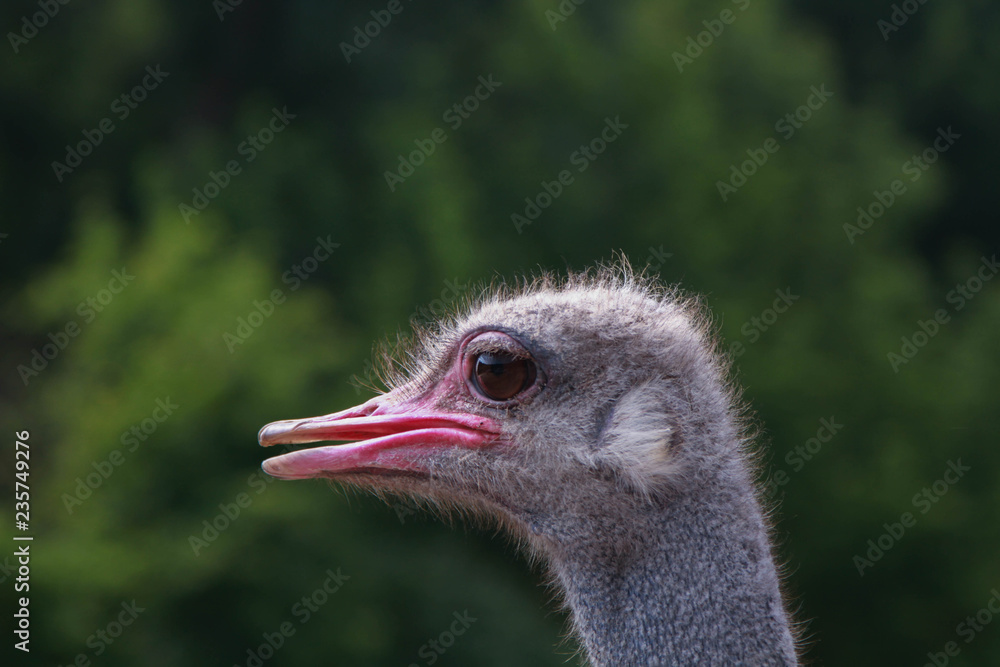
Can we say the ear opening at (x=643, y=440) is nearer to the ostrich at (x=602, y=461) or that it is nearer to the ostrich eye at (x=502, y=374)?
the ostrich at (x=602, y=461)

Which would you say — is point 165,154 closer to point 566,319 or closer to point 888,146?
point 888,146

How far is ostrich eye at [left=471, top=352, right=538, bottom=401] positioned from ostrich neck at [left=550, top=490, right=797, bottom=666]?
35 cm

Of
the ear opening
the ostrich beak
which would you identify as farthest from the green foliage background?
the ear opening

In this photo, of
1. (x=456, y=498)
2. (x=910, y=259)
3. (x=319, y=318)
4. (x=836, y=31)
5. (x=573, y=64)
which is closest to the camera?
(x=456, y=498)

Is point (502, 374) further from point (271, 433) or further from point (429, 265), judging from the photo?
point (429, 265)

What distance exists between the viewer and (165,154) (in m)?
10.4

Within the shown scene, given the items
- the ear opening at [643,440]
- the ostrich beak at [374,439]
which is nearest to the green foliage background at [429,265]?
the ostrich beak at [374,439]

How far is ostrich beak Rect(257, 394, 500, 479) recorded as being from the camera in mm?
2574

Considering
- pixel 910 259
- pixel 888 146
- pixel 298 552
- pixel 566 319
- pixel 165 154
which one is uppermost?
pixel 165 154

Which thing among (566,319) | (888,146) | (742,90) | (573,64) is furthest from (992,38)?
(566,319)

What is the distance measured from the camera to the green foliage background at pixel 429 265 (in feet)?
23.3

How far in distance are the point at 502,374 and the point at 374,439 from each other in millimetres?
328

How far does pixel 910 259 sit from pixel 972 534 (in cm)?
251

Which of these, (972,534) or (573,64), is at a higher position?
(573,64)
